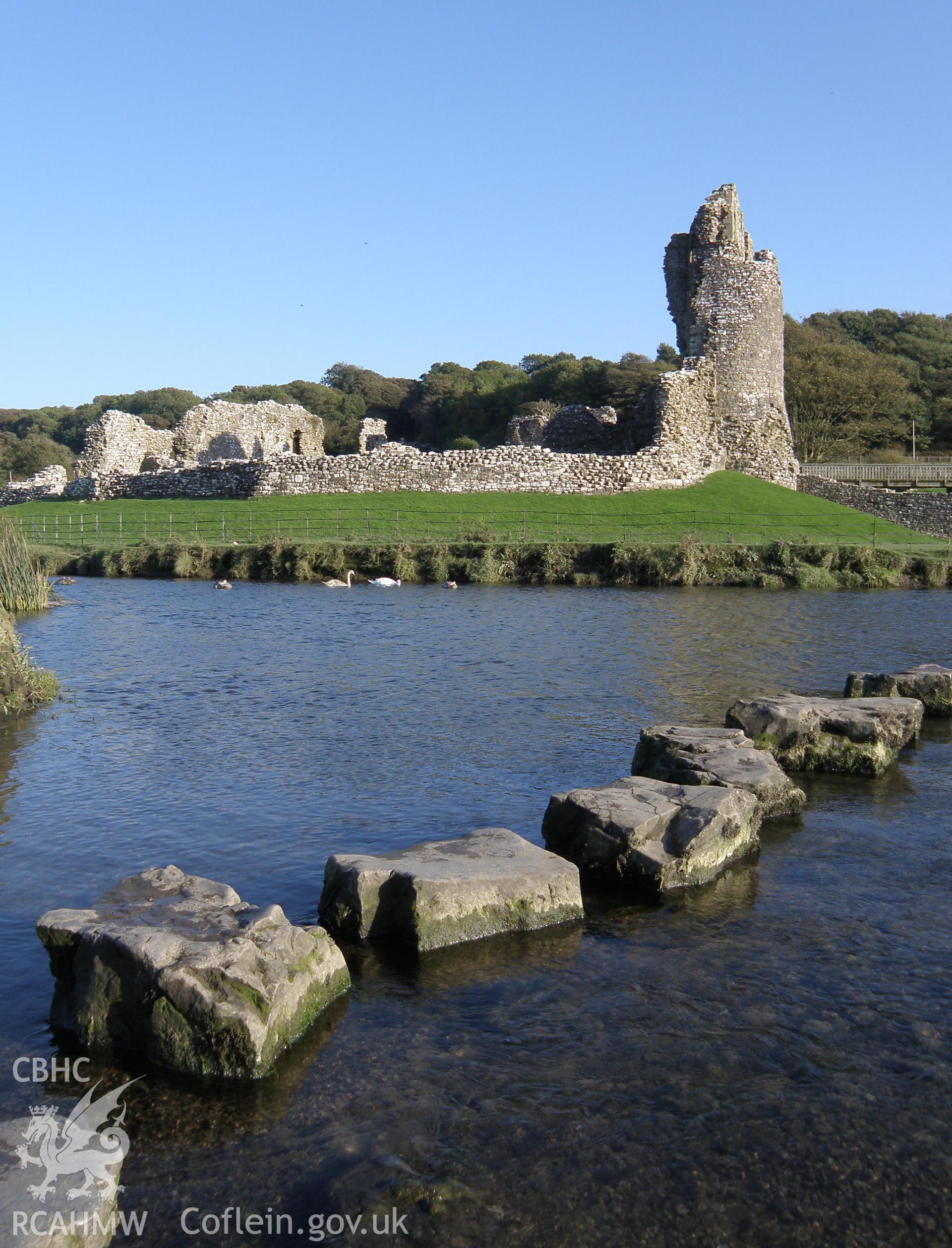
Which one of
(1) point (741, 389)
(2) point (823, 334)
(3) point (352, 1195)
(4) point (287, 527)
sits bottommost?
(3) point (352, 1195)

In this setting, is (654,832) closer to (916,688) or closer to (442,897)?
(442,897)

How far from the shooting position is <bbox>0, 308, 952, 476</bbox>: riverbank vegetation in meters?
49.5

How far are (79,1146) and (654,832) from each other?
4.50 metres

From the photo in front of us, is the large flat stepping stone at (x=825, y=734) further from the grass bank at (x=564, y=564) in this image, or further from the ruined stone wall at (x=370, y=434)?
the ruined stone wall at (x=370, y=434)

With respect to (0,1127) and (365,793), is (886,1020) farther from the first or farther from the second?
(365,793)

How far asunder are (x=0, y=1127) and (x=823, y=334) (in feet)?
216

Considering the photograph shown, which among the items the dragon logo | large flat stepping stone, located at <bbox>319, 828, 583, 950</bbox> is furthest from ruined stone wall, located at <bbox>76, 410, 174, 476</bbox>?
the dragon logo

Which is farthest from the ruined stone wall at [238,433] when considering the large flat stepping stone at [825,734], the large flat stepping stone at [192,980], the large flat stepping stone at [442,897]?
the large flat stepping stone at [192,980]

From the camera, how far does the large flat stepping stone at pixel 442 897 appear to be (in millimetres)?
6555

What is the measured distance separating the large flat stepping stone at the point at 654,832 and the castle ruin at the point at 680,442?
2775cm

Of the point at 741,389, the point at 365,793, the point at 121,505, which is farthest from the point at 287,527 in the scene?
the point at 365,793

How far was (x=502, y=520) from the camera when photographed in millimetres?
31391

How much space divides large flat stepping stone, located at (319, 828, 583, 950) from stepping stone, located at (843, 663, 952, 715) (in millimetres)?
7191

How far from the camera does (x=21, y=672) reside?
13.1 metres
